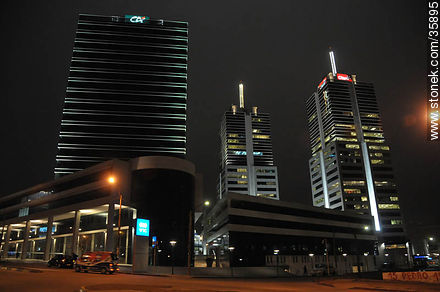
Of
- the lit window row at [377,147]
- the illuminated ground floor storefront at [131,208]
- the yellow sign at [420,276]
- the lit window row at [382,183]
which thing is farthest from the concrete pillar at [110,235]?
the lit window row at [377,147]

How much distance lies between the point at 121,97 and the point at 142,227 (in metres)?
80.2

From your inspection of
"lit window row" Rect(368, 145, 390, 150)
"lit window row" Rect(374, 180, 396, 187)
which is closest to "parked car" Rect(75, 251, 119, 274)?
"lit window row" Rect(374, 180, 396, 187)

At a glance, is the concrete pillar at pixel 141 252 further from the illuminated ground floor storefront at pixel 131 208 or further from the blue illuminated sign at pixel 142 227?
the blue illuminated sign at pixel 142 227

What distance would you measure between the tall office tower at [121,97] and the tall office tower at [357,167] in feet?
309

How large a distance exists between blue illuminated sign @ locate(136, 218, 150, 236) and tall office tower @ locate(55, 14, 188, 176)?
222 feet

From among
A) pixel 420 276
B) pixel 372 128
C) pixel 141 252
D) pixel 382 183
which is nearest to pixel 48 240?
pixel 141 252

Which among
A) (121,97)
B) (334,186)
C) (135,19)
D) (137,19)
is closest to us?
(121,97)

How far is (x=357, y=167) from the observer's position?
173 metres

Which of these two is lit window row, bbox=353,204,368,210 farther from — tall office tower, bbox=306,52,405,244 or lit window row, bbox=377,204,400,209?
lit window row, bbox=377,204,400,209

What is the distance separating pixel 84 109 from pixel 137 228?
→ 8191 centimetres

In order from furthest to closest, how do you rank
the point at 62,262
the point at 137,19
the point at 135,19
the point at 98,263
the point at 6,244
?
the point at 137,19, the point at 135,19, the point at 6,244, the point at 62,262, the point at 98,263

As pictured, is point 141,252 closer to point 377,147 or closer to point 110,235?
point 110,235

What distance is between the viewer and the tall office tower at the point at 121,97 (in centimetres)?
11700

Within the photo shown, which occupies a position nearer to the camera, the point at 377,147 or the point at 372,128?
the point at 377,147
